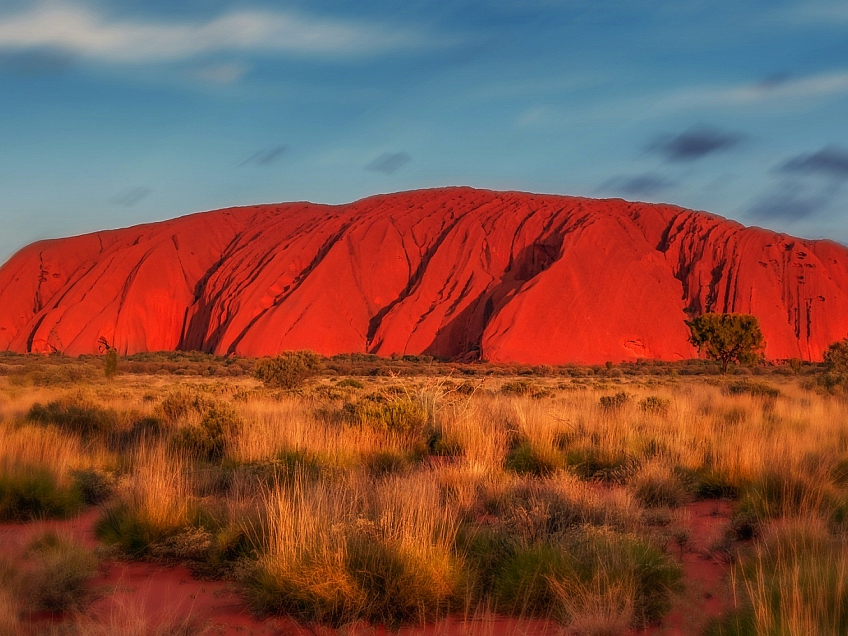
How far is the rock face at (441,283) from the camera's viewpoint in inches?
2069

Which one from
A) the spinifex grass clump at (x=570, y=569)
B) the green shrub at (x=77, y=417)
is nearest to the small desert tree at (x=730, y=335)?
the green shrub at (x=77, y=417)

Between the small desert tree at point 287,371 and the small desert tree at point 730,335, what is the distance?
2178cm

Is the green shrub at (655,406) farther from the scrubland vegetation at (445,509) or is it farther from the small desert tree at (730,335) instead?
the small desert tree at (730,335)

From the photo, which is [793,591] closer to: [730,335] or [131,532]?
[131,532]

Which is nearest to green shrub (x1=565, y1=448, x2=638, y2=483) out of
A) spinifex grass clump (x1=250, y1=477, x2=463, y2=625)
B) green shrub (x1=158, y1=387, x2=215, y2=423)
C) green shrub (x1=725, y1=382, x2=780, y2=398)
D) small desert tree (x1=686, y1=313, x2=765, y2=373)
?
spinifex grass clump (x1=250, y1=477, x2=463, y2=625)

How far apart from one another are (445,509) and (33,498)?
4.12 meters

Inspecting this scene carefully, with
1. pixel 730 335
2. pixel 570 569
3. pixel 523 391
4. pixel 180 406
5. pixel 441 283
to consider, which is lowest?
pixel 523 391

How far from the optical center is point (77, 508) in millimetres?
6879

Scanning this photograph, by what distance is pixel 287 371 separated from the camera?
77.8 ft

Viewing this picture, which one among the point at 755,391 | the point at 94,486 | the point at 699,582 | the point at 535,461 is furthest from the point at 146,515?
the point at 755,391

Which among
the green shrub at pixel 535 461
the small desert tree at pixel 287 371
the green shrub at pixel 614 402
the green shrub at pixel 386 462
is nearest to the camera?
the green shrub at pixel 386 462

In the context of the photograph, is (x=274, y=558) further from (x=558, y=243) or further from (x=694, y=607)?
(x=558, y=243)

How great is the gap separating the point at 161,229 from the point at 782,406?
6289 centimetres

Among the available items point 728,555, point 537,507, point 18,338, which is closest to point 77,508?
point 537,507
